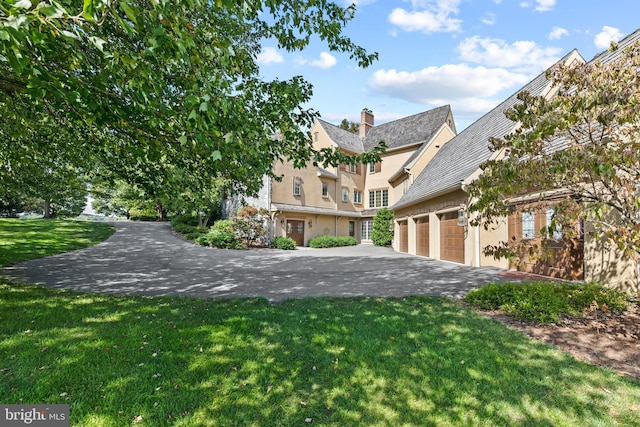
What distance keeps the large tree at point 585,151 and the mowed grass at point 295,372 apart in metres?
1.96

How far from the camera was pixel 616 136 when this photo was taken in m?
4.81

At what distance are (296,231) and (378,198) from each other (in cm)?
899

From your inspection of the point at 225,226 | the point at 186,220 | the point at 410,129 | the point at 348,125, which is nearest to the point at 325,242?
the point at 225,226

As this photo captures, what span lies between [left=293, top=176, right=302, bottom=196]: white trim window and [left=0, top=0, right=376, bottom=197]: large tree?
54.9 feet

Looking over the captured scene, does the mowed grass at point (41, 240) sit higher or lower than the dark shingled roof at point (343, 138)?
lower

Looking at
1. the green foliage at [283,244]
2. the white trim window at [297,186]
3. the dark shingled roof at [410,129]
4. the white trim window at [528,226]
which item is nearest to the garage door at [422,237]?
the white trim window at [528,226]

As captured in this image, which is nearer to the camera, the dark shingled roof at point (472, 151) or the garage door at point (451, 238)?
the dark shingled roof at point (472, 151)

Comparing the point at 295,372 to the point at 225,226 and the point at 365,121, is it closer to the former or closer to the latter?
the point at 225,226

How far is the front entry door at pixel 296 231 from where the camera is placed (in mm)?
23453

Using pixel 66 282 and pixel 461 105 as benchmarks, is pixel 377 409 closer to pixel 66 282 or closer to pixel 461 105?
pixel 66 282

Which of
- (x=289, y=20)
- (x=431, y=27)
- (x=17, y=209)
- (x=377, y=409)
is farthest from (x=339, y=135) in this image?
(x=17, y=209)

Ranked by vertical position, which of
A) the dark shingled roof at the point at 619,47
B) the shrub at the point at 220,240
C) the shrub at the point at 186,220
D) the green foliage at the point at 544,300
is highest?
the dark shingled roof at the point at 619,47

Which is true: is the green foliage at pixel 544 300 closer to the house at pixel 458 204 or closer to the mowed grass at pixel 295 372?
the mowed grass at pixel 295 372

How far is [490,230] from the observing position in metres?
11.5
